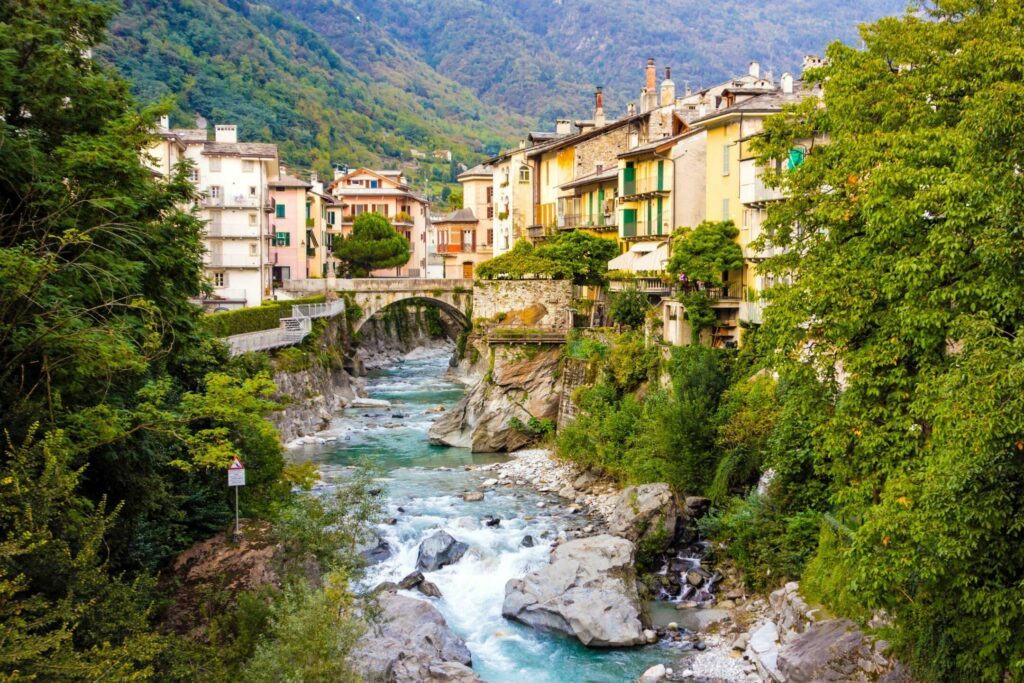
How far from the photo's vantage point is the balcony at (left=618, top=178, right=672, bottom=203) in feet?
142

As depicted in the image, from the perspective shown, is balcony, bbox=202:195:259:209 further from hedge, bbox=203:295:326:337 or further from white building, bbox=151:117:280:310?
hedge, bbox=203:295:326:337

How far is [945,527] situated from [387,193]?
312 ft

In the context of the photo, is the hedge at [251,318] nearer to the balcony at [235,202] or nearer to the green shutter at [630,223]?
the balcony at [235,202]

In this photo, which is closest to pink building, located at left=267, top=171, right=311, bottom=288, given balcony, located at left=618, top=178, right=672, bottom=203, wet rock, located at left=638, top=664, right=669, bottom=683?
balcony, located at left=618, top=178, right=672, bottom=203

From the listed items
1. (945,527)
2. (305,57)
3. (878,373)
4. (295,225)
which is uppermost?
(305,57)

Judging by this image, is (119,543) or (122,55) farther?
(122,55)

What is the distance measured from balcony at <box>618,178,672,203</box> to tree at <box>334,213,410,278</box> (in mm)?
47678

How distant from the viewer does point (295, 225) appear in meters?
75.7

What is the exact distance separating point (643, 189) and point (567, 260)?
21.7 ft

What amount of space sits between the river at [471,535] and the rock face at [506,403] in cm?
107

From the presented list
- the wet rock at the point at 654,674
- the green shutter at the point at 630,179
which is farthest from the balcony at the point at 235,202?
the wet rock at the point at 654,674

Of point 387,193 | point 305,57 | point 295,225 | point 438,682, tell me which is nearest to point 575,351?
point 438,682

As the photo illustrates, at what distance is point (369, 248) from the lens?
92.1 meters

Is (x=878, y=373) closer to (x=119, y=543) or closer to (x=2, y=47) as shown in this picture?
(x=119, y=543)
